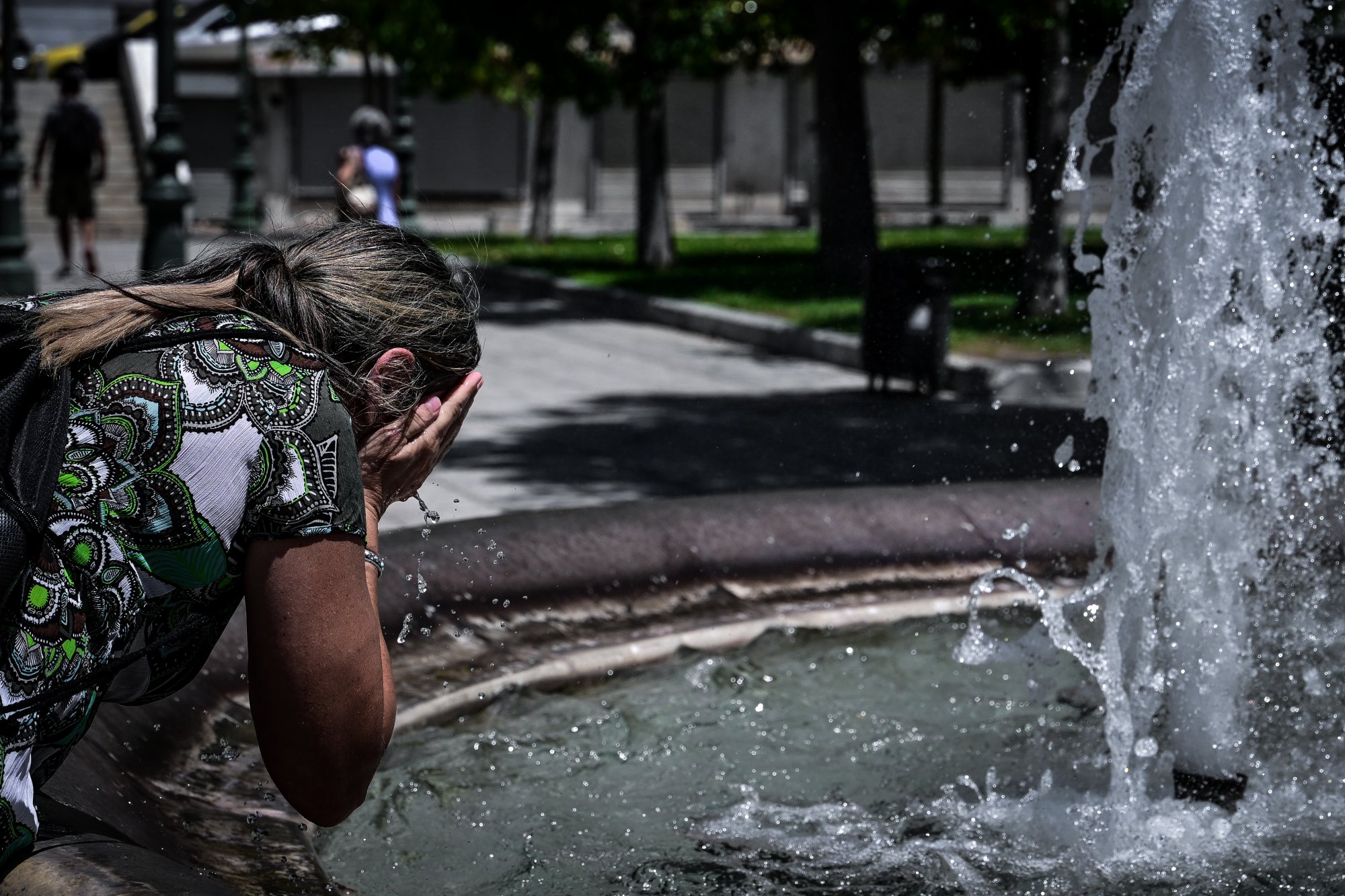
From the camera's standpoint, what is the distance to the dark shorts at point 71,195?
15812 mm

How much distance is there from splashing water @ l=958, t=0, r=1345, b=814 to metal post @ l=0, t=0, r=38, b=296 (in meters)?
11.8

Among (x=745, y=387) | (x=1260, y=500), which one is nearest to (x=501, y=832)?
(x=1260, y=500)

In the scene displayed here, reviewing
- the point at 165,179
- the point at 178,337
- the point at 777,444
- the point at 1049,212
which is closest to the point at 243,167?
the point at 165,179

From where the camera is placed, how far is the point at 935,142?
3056 centimetres

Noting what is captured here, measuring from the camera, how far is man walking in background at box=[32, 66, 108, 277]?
51.8 feet

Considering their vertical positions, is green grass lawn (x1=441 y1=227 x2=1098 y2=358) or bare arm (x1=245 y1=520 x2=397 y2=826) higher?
bare arm (x1=245 y1=520 x2=397 y2=826)

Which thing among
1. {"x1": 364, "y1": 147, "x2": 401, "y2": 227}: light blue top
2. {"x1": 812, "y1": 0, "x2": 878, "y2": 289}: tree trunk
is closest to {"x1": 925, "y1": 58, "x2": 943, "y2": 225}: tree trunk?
{"x1": 812, "y1": 0, "x2": 878, "y2": 289}: tree trunk

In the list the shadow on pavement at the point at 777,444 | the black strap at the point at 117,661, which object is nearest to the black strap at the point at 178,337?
the black strap at the point at 117,661

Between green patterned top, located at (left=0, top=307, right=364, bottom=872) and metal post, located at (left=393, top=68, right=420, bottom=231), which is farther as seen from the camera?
metal post, located at (left=393, top=68, right=420, bottom=231)

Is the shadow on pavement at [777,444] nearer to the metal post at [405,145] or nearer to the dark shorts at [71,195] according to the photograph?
the dark shorts at [71,195]

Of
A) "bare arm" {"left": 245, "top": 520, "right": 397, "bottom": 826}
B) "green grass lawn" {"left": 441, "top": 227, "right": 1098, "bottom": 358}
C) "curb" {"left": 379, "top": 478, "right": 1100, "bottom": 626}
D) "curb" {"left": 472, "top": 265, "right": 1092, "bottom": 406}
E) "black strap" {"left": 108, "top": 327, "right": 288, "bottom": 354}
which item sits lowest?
"curb" {"left": 472, "top": 265, "right": 1092, "bottom": 406}

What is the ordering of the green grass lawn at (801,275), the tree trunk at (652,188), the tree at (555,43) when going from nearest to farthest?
1. the green grass lawn at (801,275)
2. the tree at (555,43)
3. the tree trunk at (652,188)

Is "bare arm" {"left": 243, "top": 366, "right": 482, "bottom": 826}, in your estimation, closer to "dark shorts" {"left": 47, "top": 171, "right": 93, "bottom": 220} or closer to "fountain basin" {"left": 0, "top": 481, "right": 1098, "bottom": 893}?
"fountain basin" {"left": 0, "top": 481, "right": 1098, "bottom": 893}

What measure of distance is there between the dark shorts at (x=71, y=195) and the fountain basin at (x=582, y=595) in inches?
506
